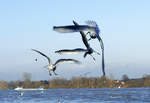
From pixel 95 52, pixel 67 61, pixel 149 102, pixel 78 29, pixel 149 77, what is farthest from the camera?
pixel 149 77

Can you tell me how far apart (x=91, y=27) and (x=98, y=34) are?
0.12m

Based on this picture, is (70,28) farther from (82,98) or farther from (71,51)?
(82,98)

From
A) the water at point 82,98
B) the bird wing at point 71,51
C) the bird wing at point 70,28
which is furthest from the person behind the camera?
the water at point 82,98

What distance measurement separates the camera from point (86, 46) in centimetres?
474

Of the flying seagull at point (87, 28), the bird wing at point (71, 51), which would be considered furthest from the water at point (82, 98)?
the flying seagull at point (87, 28)

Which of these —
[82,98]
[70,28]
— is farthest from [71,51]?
[82,98]

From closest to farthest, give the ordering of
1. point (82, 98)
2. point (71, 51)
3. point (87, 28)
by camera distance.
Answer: point (87, 28) → point (71, 51) → point (82, 98)

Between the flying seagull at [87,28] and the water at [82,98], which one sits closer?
the flying seagull at [87,28]

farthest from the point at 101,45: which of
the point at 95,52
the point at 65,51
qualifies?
the point at 65,51

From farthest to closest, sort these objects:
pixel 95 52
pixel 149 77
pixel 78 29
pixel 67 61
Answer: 1. pixel 149 77
2. pixel 67 61
3. pixel 95 52
4. pixel 78 29

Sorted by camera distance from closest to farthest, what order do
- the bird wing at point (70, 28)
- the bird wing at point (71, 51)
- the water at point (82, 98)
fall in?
the bird wing at point (70, 28) < the bird wing at point (71, 51) < the water at point (82, 98)

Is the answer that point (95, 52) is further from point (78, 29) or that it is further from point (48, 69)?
point (48, 69)

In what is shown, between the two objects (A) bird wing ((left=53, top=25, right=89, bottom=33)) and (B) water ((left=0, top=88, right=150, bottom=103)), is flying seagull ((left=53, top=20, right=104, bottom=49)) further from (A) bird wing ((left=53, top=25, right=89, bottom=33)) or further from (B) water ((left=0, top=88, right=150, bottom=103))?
(B) water ((left=0, top=88, right=150, bottom=103))

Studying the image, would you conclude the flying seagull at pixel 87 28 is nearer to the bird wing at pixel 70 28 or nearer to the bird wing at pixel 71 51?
the bird wing at pixel 70 28
